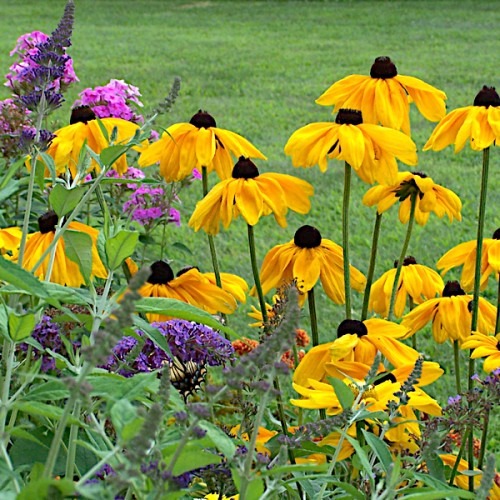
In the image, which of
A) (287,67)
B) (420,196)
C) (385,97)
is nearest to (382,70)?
(385,97)

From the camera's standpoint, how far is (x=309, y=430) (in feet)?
2.71

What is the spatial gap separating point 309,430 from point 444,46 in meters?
9.51

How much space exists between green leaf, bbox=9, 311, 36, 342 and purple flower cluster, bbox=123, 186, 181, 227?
4.83ft

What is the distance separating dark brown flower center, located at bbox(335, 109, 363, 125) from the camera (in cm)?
150

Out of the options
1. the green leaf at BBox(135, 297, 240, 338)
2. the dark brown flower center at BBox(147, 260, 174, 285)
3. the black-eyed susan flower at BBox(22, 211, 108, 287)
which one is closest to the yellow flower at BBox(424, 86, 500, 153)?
the dark brown flower center at BBox(147, 260, 174, 285)

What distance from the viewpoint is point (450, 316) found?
170 cm

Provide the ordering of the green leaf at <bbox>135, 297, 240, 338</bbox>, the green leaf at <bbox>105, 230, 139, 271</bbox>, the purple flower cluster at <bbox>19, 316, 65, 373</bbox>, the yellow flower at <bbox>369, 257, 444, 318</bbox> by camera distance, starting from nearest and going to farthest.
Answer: the green leaf at <bbox>105, 230, 139, 271</bbox> → the green leaf at <bbox>135, 297, 240, 338</bbox> → the purple flower cluster at <bbox>19, 316, 65, 373</bbox> → the yellow flower at <bbox>369, 257, 444, 318</bbox>

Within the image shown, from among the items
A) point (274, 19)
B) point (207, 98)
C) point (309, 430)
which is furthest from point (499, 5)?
point (309, 430)

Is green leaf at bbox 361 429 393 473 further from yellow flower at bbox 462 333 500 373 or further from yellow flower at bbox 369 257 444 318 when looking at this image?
yellow flower at bbox 369 257 444 318

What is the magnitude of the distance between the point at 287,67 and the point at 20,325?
8.44 meters

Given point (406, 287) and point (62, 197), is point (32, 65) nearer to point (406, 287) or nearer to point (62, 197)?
point (406, 287)

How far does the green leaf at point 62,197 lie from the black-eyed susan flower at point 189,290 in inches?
22.6

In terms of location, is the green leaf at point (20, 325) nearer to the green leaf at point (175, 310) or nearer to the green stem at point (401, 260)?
the green leaf at point (175, 310)

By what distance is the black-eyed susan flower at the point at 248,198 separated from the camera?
1.53 meters
